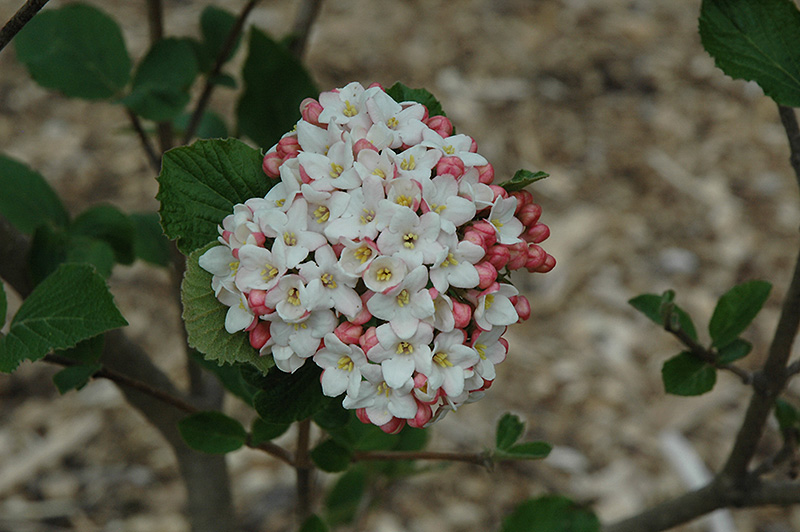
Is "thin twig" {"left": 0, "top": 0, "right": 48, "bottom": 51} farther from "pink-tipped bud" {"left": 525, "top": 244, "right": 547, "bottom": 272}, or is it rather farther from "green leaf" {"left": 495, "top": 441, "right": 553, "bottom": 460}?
"green leaf" {"left": 495, "top": 441, "right": 553, "bottom": 460}

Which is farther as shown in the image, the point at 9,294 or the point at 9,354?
the point at 9,294

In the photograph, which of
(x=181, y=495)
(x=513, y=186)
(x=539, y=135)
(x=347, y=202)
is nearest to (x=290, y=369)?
(x=347, y=202)

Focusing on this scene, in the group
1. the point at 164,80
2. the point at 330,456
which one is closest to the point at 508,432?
the point at 330,456

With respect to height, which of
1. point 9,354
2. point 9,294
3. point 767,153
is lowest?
point 9,294

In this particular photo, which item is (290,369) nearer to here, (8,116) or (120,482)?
(120,482)

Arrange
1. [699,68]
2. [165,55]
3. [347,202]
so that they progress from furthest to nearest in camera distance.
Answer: [699,68] < [165,55] < [347,202]

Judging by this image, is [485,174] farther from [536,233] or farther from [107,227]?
[107,227]
